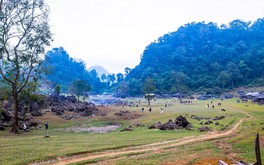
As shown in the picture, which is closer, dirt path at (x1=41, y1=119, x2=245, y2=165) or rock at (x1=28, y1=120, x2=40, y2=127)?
dirt path at (x1=41, y1=119, x2=245, y2=165)

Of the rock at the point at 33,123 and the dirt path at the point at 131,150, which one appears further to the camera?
the rock at the point at 33,123

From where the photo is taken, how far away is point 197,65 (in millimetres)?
189875

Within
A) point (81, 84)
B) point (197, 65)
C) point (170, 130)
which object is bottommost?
point (170, 130)

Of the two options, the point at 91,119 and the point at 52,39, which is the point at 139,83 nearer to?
the point at 91,119

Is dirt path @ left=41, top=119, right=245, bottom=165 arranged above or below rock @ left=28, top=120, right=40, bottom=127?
below

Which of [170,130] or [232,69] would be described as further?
[232,69]

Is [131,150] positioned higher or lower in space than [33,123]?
lower

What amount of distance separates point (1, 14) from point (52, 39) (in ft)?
28.9

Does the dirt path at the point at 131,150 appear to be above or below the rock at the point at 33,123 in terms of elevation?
below

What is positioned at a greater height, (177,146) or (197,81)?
(197,81)

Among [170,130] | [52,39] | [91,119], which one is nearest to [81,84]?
[91,119]

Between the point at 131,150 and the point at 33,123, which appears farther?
the point at 33,123

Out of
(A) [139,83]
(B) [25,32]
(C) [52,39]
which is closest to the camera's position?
(B) [25,32]

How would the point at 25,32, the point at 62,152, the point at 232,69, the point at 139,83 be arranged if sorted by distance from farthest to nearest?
the point at 139,83, the point at 232,69, the point at 25,32, the point at 62,152
